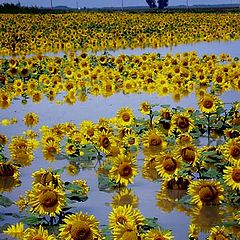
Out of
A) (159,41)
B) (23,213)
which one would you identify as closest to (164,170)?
(23,213)

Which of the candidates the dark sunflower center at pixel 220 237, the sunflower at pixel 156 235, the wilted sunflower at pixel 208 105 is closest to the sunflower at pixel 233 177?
the dark sunflower center at pixel 220 237

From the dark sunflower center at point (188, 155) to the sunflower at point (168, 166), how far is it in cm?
10

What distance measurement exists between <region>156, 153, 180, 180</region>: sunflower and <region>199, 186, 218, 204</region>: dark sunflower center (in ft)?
1.33

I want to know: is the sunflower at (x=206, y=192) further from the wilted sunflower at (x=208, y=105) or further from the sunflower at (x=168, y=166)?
the wilted sunflower at (x=208, y=105)

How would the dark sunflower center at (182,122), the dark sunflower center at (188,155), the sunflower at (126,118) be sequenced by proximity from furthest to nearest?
the sunflower at (126,118), the dark sunflower center at (182,122), the dark sunflower center at (188,155)

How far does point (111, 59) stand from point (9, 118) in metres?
6.37

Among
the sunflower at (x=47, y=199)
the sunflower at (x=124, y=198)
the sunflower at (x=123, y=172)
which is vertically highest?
the sunflower at (x=47, y=199)

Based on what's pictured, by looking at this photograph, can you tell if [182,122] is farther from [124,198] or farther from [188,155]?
[124,198]

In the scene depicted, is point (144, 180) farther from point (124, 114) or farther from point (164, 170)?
point (124, 114)

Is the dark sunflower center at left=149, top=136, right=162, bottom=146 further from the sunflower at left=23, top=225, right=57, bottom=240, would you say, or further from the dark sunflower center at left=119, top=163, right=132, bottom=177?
the sunflower at left=23, top=225, right=57, bottom=240

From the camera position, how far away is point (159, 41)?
2562cm

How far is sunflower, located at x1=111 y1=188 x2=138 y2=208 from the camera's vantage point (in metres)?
5.36

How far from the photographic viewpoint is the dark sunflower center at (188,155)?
5.55 metres

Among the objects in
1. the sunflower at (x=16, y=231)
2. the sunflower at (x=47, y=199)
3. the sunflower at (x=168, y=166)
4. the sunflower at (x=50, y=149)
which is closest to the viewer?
the sunflower at (x=16, y=231)
